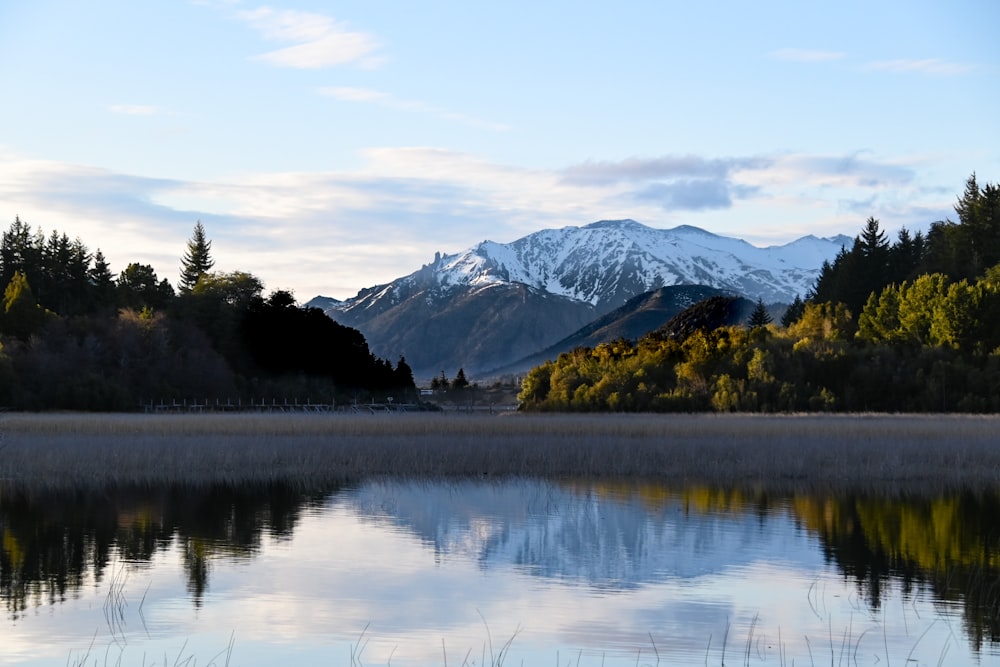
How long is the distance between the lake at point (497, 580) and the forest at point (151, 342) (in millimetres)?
52698

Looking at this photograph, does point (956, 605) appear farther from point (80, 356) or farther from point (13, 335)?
point (13, 335)

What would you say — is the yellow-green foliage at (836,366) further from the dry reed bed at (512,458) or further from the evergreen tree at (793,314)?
the dry reed bed at (512,458)

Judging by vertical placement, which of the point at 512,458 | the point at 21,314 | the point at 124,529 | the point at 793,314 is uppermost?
the point at 793,314

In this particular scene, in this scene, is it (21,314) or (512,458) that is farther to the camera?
(21,314)

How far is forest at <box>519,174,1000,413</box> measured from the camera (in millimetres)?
77500

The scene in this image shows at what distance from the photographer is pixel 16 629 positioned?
1343cm

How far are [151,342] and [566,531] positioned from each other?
6799cm

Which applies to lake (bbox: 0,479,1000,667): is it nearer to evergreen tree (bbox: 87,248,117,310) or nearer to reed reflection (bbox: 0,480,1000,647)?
reed reflection (bbox: 0,480,1000,647)

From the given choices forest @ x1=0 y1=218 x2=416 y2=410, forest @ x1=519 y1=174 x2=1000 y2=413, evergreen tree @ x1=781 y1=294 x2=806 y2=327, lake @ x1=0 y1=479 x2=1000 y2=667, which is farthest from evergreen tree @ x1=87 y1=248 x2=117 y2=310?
lake @ x1=0 y1=479 x2=1000 y2=667

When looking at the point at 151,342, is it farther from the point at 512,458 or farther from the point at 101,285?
the point at 512,458

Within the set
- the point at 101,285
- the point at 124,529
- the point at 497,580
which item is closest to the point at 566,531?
the point at 497,580

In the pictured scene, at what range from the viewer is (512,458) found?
3522 cm

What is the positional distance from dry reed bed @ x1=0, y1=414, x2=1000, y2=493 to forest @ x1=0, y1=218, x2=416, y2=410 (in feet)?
110

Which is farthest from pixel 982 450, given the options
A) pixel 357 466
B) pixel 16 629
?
pixel 16 629
